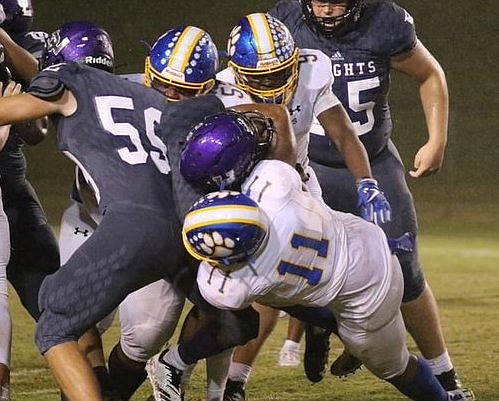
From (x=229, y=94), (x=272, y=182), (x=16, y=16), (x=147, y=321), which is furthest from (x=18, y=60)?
(x=272, y=182)

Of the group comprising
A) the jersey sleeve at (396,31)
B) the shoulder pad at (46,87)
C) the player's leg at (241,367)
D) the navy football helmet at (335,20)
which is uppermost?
the shoulder pad at (46,87)

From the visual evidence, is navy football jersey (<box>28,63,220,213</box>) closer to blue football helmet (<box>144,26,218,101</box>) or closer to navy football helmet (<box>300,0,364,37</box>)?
blue football helmet (<box>144,26,218,101</box>)

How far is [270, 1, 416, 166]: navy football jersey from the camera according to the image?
3.54 meters

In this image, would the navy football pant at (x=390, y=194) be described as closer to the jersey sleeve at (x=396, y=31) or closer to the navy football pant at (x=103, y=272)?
the jersey sleeve at (x=396, y=31)

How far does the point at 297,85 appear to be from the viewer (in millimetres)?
3166

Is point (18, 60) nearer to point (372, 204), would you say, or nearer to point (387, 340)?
point (372, 204)

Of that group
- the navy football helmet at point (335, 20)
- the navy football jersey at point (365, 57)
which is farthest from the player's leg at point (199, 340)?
the navy football helmet at point (335, 20)

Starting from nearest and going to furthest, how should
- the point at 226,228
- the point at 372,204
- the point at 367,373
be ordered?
1. the point at 226,228
2. the point at 372,204
3. the point at 367,373

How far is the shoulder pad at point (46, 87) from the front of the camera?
8.88 ft

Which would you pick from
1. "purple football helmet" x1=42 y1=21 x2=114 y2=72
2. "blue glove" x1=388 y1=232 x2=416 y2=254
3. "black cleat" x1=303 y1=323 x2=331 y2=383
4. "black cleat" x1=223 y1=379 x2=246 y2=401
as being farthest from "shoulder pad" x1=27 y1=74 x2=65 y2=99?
"black cleat" x1=303 y1=323 x2=331 y2=383

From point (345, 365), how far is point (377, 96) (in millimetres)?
857

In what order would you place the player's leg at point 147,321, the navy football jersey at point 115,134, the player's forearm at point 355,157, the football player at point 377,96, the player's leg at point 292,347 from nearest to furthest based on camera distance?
1. the navy football jersey at point 115,134
2. the player's leg at point 147,321
3. the player's forearm at point 355,157
4. the football player at point 377,96
5. the player's leg at point 292,347

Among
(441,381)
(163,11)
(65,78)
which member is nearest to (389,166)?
(441,381)

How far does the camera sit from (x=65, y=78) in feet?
9.04
